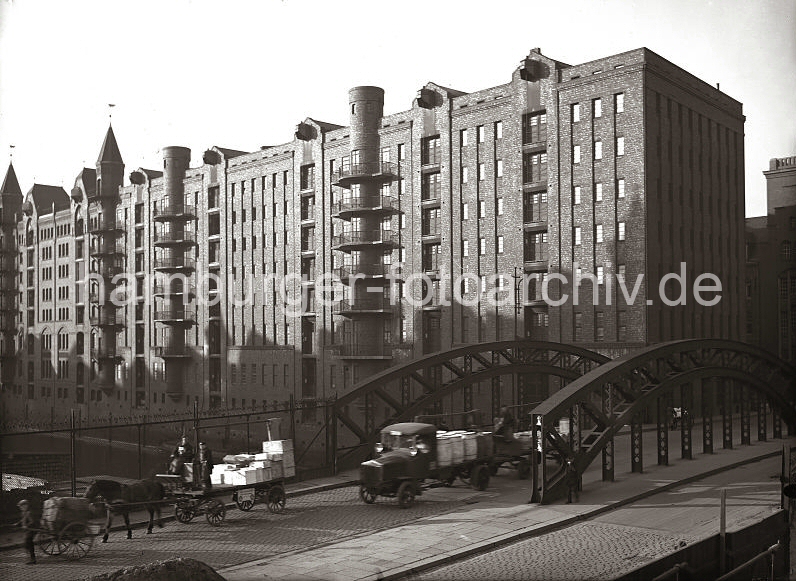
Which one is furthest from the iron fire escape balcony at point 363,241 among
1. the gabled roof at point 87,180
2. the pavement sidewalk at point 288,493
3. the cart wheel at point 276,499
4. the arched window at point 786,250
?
the gabled roof at point 87,180

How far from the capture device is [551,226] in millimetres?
51594

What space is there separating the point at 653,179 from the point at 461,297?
50.1 ft

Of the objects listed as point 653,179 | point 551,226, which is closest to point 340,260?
point 551,226

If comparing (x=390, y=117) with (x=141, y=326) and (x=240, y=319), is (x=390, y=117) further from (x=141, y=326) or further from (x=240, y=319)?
(x=141, y=326)

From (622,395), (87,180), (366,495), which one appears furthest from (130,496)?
(87,180)

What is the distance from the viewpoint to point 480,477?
25375mm

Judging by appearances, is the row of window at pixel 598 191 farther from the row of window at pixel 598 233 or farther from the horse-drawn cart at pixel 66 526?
the horse-drawn cart at pixel 66 526

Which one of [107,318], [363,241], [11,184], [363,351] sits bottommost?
[363,351]

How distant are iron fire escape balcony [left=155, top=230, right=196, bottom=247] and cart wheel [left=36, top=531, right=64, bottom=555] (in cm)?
5961

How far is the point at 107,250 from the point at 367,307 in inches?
1546

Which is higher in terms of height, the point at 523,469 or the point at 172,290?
the point at 172,290

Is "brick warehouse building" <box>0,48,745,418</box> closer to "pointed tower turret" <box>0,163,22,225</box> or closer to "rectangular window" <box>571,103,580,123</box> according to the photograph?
"rectangular window" <box>571,103,580,123</box>

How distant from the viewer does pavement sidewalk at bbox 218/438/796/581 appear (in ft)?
53.9

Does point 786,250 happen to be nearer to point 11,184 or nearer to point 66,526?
point 66,526
